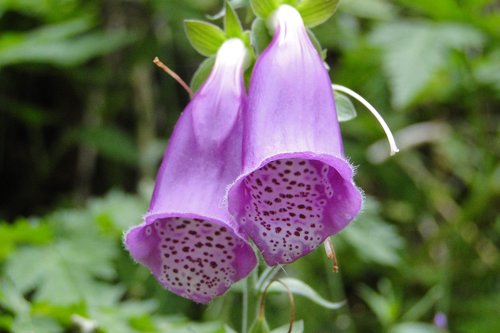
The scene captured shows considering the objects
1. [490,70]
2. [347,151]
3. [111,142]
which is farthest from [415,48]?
[111,142]

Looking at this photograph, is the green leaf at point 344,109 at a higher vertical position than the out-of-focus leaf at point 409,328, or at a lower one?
higher

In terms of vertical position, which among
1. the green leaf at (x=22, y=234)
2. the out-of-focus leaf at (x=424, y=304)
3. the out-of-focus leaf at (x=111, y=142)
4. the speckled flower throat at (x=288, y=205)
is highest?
the speckled flower throat at (x=288, y=205)

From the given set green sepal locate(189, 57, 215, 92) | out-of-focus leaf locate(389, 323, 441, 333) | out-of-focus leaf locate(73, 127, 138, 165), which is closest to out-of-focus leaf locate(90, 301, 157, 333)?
green sepal locate(189, 57, 215, 92)

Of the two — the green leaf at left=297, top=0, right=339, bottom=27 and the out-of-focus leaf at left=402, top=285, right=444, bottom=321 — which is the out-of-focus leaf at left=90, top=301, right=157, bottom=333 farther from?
the out-of-focus leaf at left=402, top=285, right=444, bottom=321

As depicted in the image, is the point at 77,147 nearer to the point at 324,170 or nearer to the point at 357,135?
the point at 357,135

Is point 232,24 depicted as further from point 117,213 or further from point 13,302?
point 117,213

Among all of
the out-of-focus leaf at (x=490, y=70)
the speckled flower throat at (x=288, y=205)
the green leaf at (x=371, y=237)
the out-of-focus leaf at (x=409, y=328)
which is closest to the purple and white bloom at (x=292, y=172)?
the speckled flower throat at (x=288, y=205)

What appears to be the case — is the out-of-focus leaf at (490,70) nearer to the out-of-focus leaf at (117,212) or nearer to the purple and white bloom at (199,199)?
the out-of-focus leaf at (117,212)
